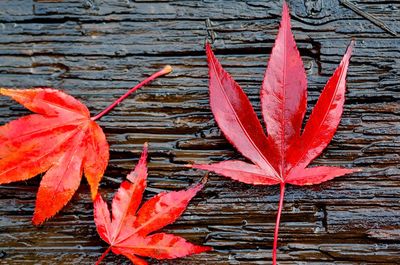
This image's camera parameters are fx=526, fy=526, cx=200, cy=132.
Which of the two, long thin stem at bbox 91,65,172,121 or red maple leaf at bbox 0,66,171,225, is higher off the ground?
long thin stem at bbox 91,65,172,121

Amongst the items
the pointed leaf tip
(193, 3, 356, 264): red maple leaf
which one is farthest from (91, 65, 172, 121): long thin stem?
(193, 3, 356, 264): red maple leaf

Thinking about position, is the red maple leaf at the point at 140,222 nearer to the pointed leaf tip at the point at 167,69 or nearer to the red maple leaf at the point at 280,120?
the red maple leaf at the point at 280,120

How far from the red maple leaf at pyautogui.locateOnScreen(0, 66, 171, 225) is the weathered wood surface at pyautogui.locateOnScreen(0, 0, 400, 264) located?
76 millimetres

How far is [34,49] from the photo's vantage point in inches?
49.1

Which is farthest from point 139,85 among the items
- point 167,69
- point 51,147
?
point 51,147

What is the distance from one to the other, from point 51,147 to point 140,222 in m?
0.25

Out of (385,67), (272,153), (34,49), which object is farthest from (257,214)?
(34,49)

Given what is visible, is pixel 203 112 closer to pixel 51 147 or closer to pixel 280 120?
pixel 280 120

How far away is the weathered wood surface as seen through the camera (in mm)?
1190

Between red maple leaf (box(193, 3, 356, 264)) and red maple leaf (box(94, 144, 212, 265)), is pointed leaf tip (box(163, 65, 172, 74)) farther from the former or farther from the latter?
red maple leaf (box(94, 144, 212, 265))

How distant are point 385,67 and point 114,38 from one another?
630mm

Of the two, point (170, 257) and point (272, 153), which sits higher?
point (272, 153)

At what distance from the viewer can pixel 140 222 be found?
1.14m

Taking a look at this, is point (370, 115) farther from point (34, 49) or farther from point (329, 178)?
point (34, 49)
